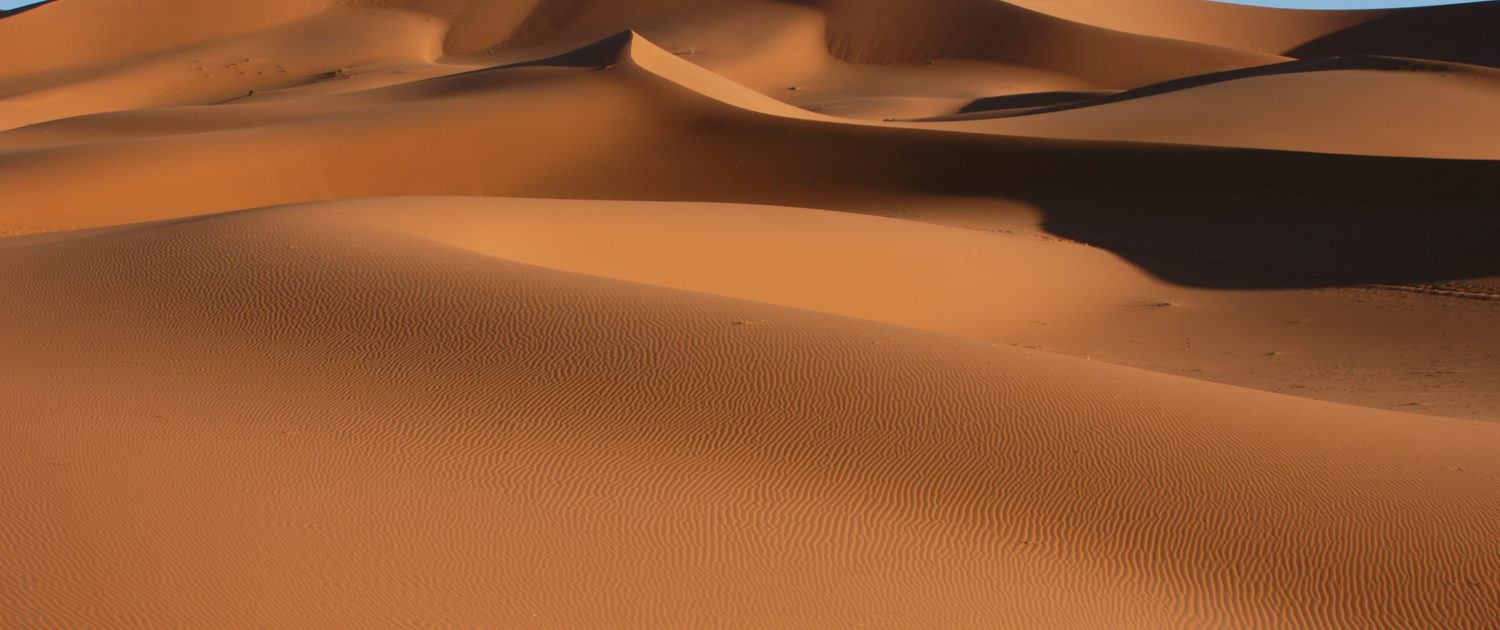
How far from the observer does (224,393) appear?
458 centimetres

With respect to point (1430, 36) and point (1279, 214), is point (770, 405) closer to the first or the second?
point (1279, 214)

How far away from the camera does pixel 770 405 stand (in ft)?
15.6

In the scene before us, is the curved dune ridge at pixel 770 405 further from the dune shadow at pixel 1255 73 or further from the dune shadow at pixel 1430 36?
the dune shadow at pixel 1430 36

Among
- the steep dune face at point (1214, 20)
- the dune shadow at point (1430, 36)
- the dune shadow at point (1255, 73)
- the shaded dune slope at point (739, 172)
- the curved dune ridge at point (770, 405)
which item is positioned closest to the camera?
the curved dune ridge at point (770, 405)

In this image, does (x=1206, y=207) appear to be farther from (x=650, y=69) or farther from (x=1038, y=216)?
(x=650, y=69)

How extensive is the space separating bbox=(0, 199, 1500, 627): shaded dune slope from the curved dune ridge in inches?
0.6

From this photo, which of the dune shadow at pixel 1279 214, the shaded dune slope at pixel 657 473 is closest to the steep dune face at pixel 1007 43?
the dune shadow at pixel 1279 214

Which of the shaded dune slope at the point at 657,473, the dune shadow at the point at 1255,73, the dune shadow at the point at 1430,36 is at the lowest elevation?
the shaded dune slope at the point at 657,473

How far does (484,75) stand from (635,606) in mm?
17902

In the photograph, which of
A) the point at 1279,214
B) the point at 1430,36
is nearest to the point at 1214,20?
the point at 1430,36

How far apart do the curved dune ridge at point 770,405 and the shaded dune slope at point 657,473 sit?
2 cm

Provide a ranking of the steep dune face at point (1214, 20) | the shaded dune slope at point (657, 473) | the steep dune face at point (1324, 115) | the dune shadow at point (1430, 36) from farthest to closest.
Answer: the steep dune face at point (1214, 20) < the dune shadow at point (1430, 36) < the steep dune face at point (1324, 115) < the shaded dune slope at point (657, 473)

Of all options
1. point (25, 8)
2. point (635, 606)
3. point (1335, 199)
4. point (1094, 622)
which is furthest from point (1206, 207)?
point (25, 8)

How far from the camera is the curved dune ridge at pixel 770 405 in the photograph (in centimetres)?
346
